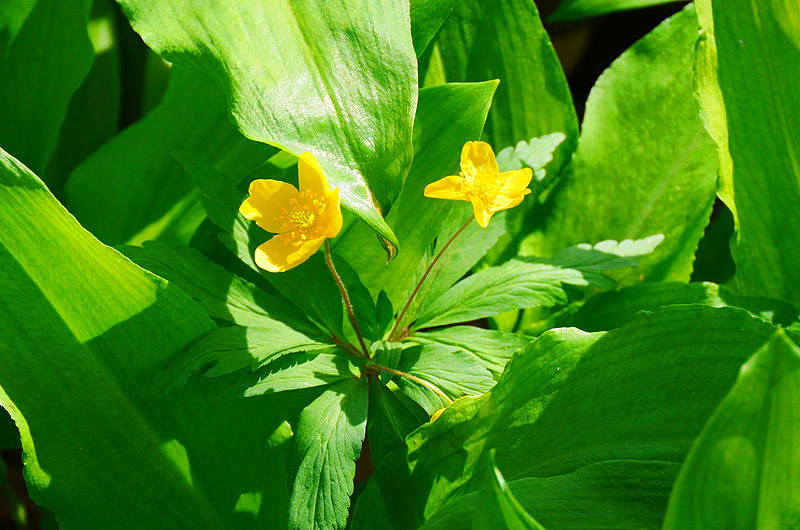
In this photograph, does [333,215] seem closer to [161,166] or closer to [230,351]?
[230,351]

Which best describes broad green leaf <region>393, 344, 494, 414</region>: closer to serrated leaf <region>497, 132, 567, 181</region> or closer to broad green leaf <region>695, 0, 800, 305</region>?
serrated leaf <region>497, 132, 567, 181</region>

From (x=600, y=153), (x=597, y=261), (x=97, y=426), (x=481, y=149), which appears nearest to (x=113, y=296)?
(x=97, y=426)

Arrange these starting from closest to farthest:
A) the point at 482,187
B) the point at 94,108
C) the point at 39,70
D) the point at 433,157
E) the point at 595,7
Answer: the point at 482,187, the point at 433,157, the point at 39,70, the point at 94,108, the point at 595,7

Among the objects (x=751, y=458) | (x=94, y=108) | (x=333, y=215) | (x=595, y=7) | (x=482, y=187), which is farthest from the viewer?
(x=595, y=7)

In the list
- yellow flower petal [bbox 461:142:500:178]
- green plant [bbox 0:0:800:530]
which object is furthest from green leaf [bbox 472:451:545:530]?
yellow flower petal [bbox 461:142:500:178]

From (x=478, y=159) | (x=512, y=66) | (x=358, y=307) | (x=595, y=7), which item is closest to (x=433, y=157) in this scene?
(x=478, y=159)
